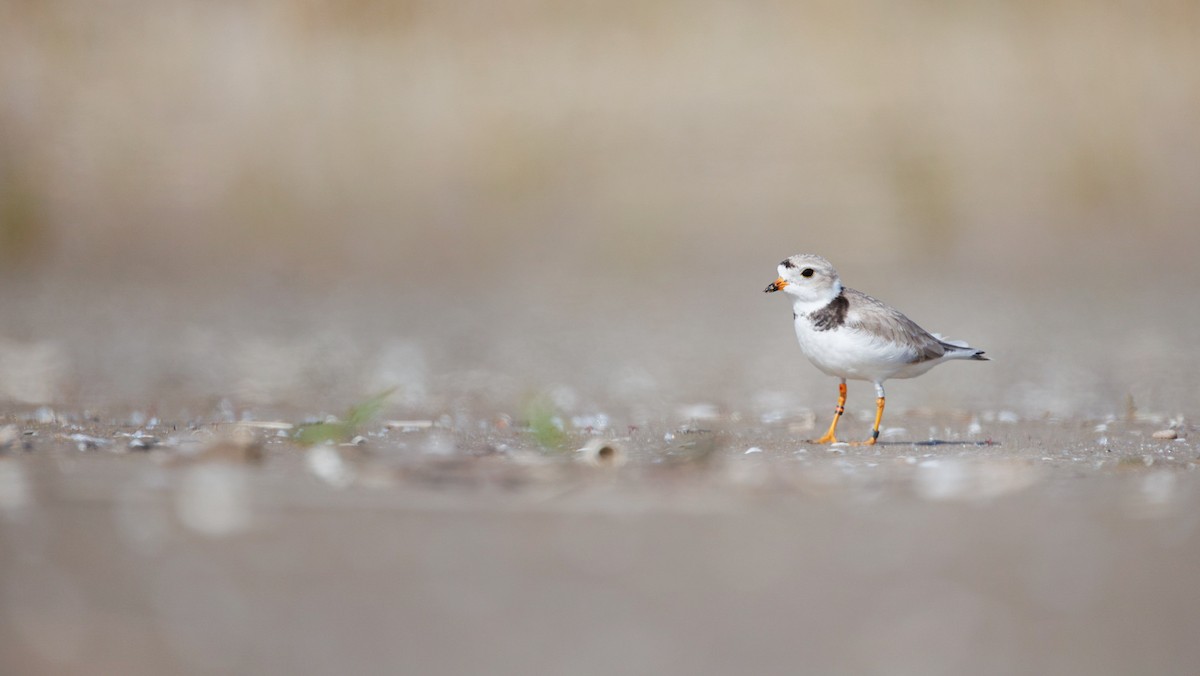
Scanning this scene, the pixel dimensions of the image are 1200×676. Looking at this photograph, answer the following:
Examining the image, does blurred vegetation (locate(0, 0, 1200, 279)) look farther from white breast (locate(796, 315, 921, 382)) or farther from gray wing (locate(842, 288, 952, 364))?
white breast (locate(796, 315, 921, 382))

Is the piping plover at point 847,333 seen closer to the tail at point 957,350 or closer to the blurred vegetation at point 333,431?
the tail at point 957,350

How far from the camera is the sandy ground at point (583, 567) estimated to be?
3.00 metres

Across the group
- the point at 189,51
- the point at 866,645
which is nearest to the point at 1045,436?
the point at 866,645

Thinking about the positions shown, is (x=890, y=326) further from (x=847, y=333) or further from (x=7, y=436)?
(x=7, y=436)

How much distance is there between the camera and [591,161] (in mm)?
15867

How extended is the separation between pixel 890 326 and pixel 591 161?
410 inches

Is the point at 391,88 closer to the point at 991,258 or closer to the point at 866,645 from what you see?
the point at 991,258

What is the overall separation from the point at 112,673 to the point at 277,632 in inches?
13.6

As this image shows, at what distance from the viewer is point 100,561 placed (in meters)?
3.37

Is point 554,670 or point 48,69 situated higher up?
point 48,69

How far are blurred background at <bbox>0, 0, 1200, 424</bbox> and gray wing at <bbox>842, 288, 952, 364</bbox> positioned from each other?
→ 491 centimetres

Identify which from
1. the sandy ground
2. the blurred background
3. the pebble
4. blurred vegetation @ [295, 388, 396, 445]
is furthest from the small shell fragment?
the blurred background

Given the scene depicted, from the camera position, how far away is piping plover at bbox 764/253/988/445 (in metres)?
5.62

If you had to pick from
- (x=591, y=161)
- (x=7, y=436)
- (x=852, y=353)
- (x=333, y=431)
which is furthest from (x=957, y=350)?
(x=591, y=161)
